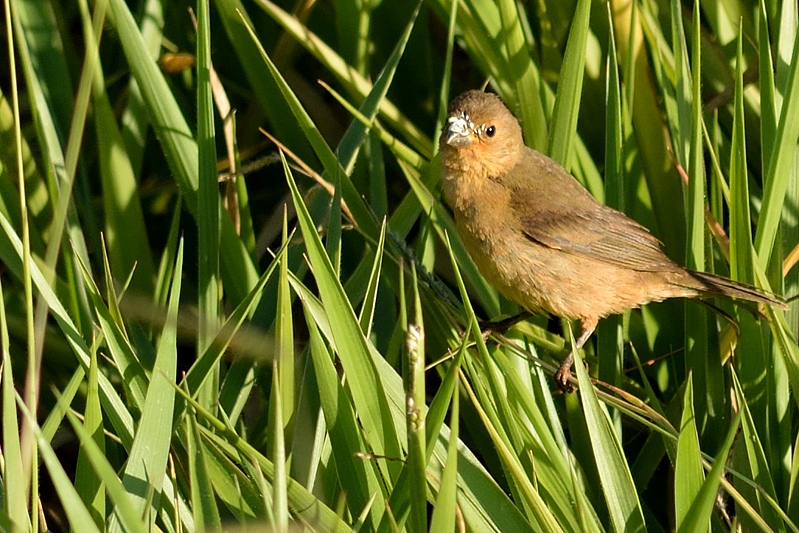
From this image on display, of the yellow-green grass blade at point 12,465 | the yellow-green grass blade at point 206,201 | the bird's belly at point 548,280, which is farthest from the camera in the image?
the bird's belly at point 548,280

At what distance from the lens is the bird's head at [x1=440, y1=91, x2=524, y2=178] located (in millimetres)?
3105

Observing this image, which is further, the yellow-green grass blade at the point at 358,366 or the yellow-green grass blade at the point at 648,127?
Result: the yellow-green grass blade at the point at 648,127

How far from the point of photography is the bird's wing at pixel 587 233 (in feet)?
10.2

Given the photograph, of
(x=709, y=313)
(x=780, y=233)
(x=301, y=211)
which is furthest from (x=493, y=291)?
(x=301, y=211)

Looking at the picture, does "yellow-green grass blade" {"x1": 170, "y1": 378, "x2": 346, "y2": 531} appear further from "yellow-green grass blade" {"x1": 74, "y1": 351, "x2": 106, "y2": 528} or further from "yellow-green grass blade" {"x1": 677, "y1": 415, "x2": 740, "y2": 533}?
"yellow-green grass blade" {"x1": 677, "y1": 415, "x2": 740, "y2": 533}

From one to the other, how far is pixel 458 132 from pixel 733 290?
3.25 ft

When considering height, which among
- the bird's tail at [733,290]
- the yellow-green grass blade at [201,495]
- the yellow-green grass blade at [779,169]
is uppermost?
the yellow-green grass blade at [779,169]

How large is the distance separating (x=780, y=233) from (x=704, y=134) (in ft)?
1.20

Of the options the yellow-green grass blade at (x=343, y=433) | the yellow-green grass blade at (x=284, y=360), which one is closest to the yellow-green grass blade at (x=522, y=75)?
the yellow-green grass blade at (x=284, y=360)

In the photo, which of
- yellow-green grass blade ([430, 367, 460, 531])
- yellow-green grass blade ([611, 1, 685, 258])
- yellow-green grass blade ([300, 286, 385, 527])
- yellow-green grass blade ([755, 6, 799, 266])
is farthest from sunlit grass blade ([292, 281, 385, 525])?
yellow-green grass blade ([611, 1, 685, 258])

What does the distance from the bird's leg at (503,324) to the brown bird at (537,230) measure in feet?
0.27

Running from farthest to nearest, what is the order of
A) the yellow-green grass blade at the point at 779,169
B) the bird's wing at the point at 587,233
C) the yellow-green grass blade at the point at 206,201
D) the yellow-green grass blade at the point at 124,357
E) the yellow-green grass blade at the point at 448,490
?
the bird's wing at the point at 587,233
the yellow-green grass blade at the point at 206,201
the yellow-green grass blade at the point at 779,169
the yellow-green grass blade at the point at 124,357
the yellow-green grass blade at the point at 448,490

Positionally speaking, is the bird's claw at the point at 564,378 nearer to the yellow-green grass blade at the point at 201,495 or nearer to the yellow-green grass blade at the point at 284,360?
the yellow-green grass blade at the point at 284,360

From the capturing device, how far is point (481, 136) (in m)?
3.16
